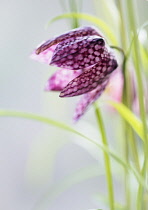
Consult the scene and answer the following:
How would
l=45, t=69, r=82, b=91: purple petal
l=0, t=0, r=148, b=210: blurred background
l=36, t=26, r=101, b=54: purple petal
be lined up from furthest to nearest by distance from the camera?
1. l=0, t=0, r=148, b=210: blurred background
2. l=45, t=69, r=82, b=91: purple petal
3. l=36, t=26, r=101, b=54: purple petal

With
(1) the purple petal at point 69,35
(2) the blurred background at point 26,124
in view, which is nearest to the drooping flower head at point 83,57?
(1) the purple petal at point 69,35

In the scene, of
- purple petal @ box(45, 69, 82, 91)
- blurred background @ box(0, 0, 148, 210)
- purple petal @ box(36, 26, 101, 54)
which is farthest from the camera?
blurred background @ box(0, 0, 148, 210)

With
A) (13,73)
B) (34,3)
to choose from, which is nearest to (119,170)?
(13,73)

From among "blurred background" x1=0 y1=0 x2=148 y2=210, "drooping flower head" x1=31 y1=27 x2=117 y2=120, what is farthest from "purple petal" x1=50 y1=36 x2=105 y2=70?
"blurred background" x1=0 y1=0 x2=148 y2=210

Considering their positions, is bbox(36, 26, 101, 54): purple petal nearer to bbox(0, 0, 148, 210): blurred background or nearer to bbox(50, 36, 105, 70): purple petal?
bbox(50, 36, 105, 70): purple petal

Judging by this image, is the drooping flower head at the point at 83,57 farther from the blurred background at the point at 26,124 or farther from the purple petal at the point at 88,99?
the blurred background at the point at 26,124

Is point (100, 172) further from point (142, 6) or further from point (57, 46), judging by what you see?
point (142, 6)

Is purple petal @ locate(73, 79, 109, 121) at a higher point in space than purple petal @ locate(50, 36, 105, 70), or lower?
lower
